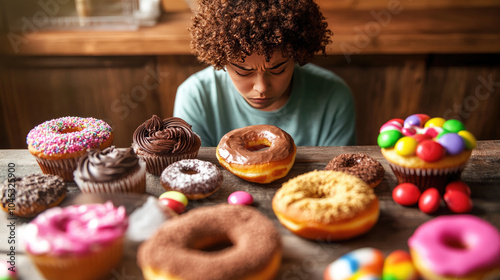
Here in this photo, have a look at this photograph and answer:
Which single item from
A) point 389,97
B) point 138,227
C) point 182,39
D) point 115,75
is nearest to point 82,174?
point 138,227

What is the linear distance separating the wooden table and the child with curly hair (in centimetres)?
38

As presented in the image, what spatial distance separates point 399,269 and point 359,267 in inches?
3.9

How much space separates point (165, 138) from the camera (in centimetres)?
161

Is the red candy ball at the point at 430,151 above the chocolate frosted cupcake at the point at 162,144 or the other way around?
above

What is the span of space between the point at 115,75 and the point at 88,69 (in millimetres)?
206

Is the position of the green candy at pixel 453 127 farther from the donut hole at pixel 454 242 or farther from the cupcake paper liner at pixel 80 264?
the cupcake paper liner at pixel 80 264

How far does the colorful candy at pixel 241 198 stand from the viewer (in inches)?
55.6

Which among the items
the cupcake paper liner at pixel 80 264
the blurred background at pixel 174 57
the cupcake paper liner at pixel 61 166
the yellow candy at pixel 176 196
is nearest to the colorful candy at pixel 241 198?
the yellow candy at pixel 176 196

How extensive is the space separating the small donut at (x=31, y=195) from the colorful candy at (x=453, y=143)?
1327 mm

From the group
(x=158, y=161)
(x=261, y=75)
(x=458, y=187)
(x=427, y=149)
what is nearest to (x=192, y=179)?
(x=158, y=161)

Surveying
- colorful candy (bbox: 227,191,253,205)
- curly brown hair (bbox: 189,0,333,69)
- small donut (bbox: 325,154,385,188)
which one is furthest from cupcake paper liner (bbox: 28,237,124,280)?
curly brown hair (bbox: 189,0,333,69)

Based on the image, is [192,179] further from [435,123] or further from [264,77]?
[435,123]

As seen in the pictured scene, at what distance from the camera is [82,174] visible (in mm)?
1409

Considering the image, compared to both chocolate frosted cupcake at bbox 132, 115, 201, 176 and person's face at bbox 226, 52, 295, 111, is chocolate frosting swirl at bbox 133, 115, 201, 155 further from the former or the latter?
person's face at bbox 226, 52, 295, 111
